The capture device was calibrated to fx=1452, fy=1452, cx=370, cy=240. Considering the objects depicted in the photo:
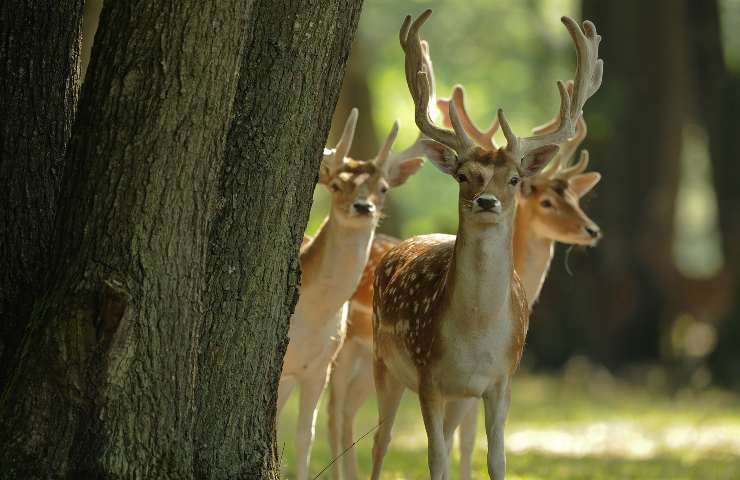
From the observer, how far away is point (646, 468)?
9.03m

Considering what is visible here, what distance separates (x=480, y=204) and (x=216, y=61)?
4.67ft

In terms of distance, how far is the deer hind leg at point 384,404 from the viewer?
704 centimetres

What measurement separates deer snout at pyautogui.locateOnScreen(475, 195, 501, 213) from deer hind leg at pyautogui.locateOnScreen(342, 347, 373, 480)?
2.25 metres

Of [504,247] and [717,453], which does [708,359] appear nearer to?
[717,453]

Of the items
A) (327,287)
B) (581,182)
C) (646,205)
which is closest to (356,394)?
(327,287)

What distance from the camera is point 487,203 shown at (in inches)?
231

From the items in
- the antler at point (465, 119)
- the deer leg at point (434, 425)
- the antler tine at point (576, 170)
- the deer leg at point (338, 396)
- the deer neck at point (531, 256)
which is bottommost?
the deer leg at point (338, 396)

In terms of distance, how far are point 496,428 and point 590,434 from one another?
5218 millimetres

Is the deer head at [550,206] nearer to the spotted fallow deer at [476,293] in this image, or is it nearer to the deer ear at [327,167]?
the deer ear at [327,167]

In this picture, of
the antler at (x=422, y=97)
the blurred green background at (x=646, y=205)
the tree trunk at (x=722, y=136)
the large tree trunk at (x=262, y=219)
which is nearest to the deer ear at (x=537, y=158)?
the antler at (x=422, y=97)

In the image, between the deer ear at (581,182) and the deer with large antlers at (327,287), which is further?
the deer ear at (581,182)

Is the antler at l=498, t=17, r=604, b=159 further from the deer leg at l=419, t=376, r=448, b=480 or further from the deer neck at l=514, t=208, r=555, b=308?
the deer neck at l=514, t=208, r=555, b=308

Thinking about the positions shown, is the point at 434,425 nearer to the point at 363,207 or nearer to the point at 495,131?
the point at 363,207

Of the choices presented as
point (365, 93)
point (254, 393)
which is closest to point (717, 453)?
point (254, 393)
